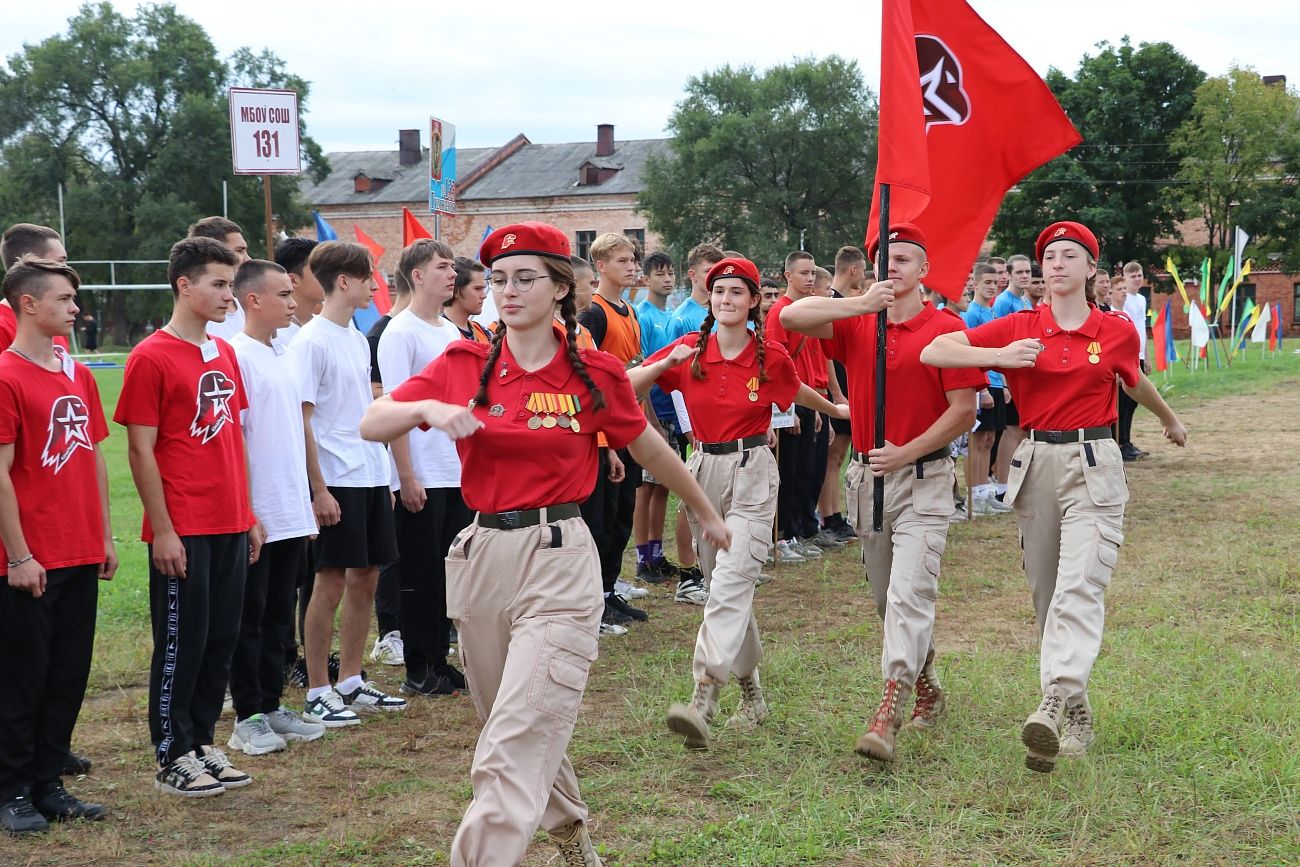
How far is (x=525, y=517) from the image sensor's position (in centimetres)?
406

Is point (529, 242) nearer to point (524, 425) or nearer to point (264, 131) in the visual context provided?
point (524, 425)

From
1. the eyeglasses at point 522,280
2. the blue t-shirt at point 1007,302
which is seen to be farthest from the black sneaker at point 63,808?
the blue t-shirt at point 1007,302

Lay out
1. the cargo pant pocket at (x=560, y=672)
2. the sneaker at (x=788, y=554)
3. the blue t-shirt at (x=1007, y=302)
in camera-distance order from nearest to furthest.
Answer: the cargo pant pocket at (x=560, y=672)
the sneaker at (x=788, y=554)
the blue t-shirt at (x=1007, y=302)

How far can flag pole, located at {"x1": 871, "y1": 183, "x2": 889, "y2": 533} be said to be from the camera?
566cm

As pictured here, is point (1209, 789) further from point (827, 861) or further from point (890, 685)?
point (827, 861)

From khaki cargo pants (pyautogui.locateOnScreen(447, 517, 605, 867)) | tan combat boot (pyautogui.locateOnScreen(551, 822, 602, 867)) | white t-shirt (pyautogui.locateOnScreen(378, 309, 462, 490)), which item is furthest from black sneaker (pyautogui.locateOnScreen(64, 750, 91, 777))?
tan combat boot (pyautogui.locateOnScreen(551, 822, 602, 867))

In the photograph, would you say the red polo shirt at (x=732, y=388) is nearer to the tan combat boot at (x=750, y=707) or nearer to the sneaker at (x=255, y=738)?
the tan combat boot at (x=750, y=707)

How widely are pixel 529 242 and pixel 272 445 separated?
2.40 meters

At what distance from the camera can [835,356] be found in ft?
20.0

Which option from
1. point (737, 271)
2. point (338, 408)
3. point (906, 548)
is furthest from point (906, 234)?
point (338, 408)

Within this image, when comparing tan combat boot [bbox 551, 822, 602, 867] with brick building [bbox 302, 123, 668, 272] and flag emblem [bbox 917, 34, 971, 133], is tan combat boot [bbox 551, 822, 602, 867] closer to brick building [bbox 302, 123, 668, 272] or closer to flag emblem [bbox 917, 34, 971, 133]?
flag emblem [bbox 917, 34, 971, 133]

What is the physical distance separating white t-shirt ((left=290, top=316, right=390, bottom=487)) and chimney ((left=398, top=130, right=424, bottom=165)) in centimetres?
7944

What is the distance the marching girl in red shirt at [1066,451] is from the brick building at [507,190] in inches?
2583

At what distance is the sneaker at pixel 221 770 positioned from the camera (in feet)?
18.2
